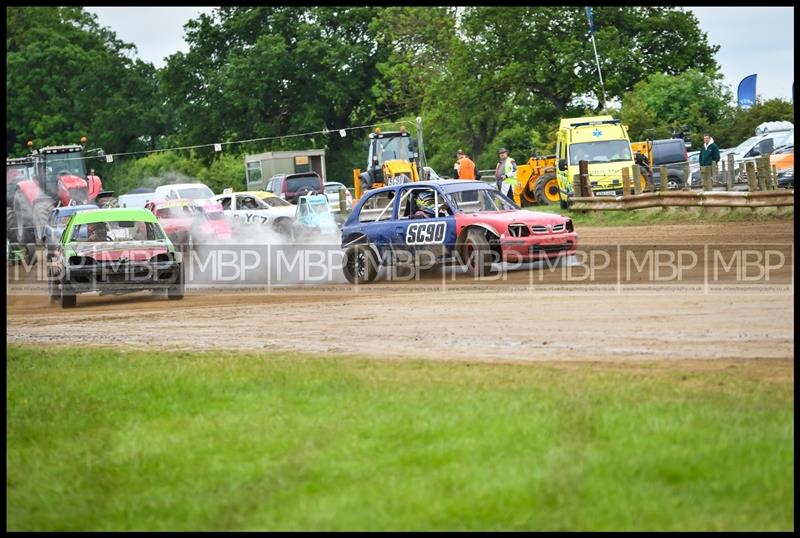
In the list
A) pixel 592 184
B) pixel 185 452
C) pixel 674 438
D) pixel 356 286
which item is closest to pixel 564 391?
pixel 674 438

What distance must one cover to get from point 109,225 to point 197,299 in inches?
75.5

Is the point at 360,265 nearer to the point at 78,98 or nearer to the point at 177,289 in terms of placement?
the point at 177,289

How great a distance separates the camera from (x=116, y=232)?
1898cm

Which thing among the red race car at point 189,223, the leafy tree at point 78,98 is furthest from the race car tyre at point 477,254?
the leafy tree at point 78,98

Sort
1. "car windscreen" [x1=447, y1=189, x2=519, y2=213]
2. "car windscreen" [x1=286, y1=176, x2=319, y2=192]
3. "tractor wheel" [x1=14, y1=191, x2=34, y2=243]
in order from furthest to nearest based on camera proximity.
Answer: "car windscreen" [x1=286, y1=176, x2=319, y2=192] → "tractor wheel" [x1=14, y1=191, x2=34, y2=243] → "car windscreen" [x1=447, y1=189, x2=519, y2=213]

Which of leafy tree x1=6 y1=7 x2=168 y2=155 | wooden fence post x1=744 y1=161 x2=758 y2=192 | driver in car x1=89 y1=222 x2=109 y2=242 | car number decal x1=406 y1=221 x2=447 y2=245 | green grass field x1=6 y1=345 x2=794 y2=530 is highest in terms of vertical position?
leafy tree x1=6 y1=7 x2=168 y2=155

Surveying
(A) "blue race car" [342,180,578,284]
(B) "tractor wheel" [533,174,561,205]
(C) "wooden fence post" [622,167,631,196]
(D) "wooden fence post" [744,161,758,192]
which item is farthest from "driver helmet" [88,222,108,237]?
(B) "tractor wheel" [533,174,561,205]

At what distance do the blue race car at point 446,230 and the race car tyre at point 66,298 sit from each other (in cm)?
A: 418

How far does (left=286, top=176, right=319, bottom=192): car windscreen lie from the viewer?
42094mm

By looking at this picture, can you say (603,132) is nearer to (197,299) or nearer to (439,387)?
(197,299)

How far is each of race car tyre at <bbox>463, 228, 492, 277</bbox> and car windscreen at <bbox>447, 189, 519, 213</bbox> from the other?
1.67 ft

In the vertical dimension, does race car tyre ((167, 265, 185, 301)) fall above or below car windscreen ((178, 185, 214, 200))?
below

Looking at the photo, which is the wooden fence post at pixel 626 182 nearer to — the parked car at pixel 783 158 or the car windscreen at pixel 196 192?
the parked car at pixel 783 158

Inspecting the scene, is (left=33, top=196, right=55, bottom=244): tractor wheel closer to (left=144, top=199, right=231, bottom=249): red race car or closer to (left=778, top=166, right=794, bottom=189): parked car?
(left=144, top=199, right=231, bottom=249): red race car
